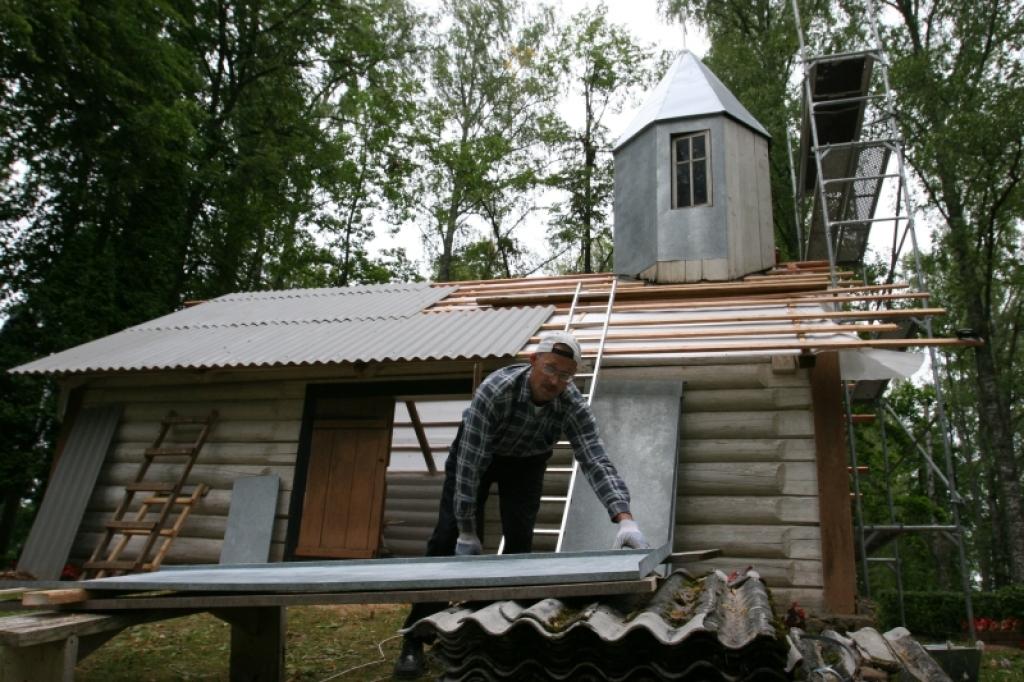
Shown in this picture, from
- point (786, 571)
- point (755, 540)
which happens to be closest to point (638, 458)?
point (755, 540)

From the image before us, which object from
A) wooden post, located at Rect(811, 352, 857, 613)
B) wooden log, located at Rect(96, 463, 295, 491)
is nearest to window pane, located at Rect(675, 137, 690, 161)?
wooden post, located at Rect(811, 352, 857, 613)

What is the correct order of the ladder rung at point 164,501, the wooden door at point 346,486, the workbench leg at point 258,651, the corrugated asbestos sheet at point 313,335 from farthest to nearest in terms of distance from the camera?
1. the ladder rung at point 164,501
2. the wooden door at point 346,486
3. the corrugated asbestos sheet at point 313,335
4. the workbench leg at point 258,651

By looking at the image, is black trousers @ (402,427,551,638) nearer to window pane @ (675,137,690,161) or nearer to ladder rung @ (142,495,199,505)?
ladder rung @ (142,495,199,505)

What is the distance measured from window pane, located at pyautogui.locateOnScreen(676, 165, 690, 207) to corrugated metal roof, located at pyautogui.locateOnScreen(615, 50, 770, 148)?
689mm

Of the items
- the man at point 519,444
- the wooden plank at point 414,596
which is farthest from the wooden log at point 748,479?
the wooden plank at point 414,596

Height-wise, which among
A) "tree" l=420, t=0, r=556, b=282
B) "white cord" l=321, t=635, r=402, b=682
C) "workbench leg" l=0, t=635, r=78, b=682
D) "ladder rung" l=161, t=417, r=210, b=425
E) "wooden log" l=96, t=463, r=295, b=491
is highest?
"tree" l=420, t=0, r=556, b=282

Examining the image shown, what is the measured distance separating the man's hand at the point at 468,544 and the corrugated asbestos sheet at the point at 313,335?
9.14ft

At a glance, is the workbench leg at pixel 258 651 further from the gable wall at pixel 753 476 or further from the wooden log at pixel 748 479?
the wooden log at pixel 748 479

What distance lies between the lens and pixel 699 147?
9.65 m

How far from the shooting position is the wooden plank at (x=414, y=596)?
7.90ft

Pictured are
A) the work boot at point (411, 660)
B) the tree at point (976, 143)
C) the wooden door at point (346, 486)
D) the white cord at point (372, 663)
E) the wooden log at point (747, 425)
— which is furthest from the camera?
the tree at point (976, 143)

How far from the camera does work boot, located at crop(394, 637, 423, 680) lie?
409 centimetres

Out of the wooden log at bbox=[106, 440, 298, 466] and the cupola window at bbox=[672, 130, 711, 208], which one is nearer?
the wooden log at bbox=[106, 440, 298, 466]

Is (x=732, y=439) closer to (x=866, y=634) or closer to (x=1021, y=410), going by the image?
(x=866, y=634)
